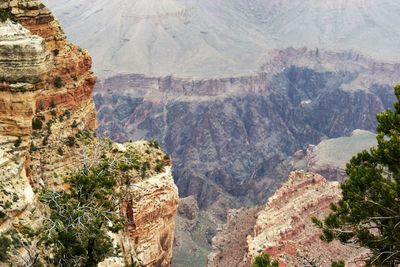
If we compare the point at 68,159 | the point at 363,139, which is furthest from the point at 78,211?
the point at 363,139

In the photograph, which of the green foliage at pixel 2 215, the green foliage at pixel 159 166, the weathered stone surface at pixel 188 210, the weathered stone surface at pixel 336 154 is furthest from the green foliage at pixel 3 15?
the weathered stone surface at pixel 336 154

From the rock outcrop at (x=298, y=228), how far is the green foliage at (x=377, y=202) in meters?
15.3

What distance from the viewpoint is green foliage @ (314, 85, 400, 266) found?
65.6 ft

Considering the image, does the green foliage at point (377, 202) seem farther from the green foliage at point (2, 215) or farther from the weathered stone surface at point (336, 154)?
the weathered stone surface at point (336, 154)

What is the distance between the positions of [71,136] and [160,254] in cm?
1064

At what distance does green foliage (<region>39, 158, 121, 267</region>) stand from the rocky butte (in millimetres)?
896

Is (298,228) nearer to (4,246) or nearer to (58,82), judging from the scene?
(58,82)

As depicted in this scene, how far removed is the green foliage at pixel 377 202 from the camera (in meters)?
20.0

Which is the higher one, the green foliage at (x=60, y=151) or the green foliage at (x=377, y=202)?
the green foliage at (x=377, y=202)

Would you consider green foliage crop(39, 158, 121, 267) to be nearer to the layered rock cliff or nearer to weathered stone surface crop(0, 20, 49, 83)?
weathered stone surface crop(0, 20, 49, 83)

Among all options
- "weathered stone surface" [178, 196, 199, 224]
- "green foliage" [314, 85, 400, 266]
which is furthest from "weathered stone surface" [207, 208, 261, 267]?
"weathered stone surface" [178, 196, 199, 224]

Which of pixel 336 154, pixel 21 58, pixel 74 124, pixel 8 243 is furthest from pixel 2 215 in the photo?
pixel 336 154

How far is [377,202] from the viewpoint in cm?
2077

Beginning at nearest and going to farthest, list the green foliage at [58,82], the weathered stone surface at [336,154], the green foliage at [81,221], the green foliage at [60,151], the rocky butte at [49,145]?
the green foliage at [81,221]
the rocky butte at [49,145]
the green foliage at [60,151]
the green foliage at [58,82]
the weathered stone surface at [336,154]
